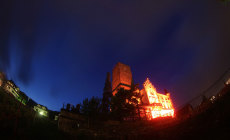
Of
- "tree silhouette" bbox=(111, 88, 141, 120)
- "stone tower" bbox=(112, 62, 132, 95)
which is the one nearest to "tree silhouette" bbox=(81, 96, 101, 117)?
"tree silhouette" bbox=(111, 88, 141, 120)

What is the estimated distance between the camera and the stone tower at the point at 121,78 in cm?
3941

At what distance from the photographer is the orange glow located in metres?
31.6

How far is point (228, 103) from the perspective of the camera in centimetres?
862

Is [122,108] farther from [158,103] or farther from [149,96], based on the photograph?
[158,103]

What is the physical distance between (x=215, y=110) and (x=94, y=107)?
2189cm

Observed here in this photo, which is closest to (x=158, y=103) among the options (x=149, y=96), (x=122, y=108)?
(x=149, y=96)

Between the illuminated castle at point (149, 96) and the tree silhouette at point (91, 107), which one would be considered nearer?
the tree silhouette at point (91, 107)

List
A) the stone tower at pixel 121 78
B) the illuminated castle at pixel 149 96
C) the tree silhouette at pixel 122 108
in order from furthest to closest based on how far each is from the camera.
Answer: the stone tower at pixel 121 78
the illuminated castle at pixel 149 96
the tree silhouette at pixel 122 108

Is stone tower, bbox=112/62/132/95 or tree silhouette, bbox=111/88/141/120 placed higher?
stone tower, bbox=112/62/132/95

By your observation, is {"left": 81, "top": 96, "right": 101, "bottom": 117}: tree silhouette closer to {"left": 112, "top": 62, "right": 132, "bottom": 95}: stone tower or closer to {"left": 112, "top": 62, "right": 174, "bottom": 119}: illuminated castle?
{"left": 112, "top": 62, "right": 174, "bottom": 119}: illuminated castle

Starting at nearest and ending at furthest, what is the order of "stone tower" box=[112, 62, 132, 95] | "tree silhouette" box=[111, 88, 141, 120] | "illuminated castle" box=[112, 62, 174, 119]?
1. "tree silhouette" box=[111, 88, 141, 120]
2. "illuminated castle" box=[112, 62, 174, 119]
3. "stone tower" box=[112, 62, 132, 95]

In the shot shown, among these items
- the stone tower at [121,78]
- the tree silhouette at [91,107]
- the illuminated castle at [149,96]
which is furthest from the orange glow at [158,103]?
the tree silhouette at [91,107]

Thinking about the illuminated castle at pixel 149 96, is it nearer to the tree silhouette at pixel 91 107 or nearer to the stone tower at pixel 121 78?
the stone tower at pixel 121 78

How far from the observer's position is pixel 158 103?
3328 centimetres
